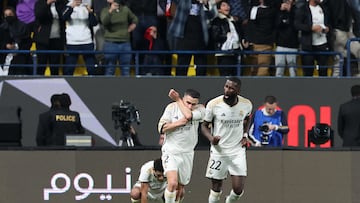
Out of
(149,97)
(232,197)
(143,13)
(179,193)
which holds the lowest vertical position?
(232,197)

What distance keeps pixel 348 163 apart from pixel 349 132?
82cm

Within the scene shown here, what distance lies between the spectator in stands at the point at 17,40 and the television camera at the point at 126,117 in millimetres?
2279

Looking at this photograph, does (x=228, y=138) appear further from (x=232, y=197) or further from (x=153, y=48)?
(x=153, y=48)

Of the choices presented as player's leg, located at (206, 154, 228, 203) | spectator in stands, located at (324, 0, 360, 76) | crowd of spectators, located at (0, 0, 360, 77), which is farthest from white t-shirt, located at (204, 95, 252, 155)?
spectator in stands, located at (324, 0, 360, 76)

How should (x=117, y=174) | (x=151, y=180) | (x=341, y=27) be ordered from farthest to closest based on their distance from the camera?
1. (x=341, y=27)
2. (x=117, y=174)
3. (x=151, y=180)

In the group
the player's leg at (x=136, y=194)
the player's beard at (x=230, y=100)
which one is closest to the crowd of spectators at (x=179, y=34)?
the player's beard at (x=230, y=100)

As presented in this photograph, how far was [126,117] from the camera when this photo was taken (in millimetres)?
22359

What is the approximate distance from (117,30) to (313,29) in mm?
3621

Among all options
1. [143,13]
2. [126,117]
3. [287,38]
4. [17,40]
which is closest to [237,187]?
[126,117]

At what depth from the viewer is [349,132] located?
22375 mm

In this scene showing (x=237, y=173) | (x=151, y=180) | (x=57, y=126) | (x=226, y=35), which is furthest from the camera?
(x=226, y=35)

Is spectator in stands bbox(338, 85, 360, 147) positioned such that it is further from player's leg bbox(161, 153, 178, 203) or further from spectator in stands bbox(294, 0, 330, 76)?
player's leg bbox(161, 153, 178, 203)

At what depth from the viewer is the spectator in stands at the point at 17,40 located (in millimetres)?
23891

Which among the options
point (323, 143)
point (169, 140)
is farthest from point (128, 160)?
point (323, 143)
